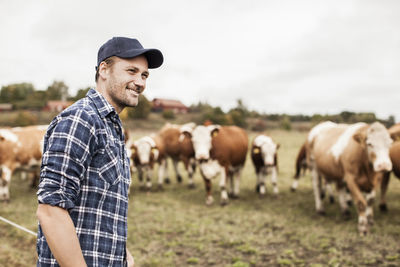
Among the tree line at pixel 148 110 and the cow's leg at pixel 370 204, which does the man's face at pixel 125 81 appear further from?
the tree line at pixel 148 110

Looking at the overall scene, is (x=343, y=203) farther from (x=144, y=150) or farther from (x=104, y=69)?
(x=104, y=69)

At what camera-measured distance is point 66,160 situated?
4.09ft

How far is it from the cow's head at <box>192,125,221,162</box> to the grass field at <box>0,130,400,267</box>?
57.0 inches

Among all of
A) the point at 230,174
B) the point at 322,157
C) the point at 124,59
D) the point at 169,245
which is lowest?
the point at 169,245

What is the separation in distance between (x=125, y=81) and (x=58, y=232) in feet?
2.68

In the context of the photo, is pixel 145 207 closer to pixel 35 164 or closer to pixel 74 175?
pixel 35 164

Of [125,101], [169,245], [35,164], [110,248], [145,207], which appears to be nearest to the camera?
[110,248]

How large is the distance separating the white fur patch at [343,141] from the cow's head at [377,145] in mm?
693

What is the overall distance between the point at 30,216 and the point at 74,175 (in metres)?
7.06

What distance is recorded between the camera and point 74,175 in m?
1.26

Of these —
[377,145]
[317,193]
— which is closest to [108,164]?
[377,145]

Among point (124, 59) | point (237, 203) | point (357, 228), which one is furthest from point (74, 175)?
point (237, 203)

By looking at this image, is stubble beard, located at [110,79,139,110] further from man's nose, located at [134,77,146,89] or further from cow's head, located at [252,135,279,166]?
cow's head, located at [252,135,279,166]

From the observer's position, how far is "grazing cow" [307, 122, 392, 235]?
5.45m
